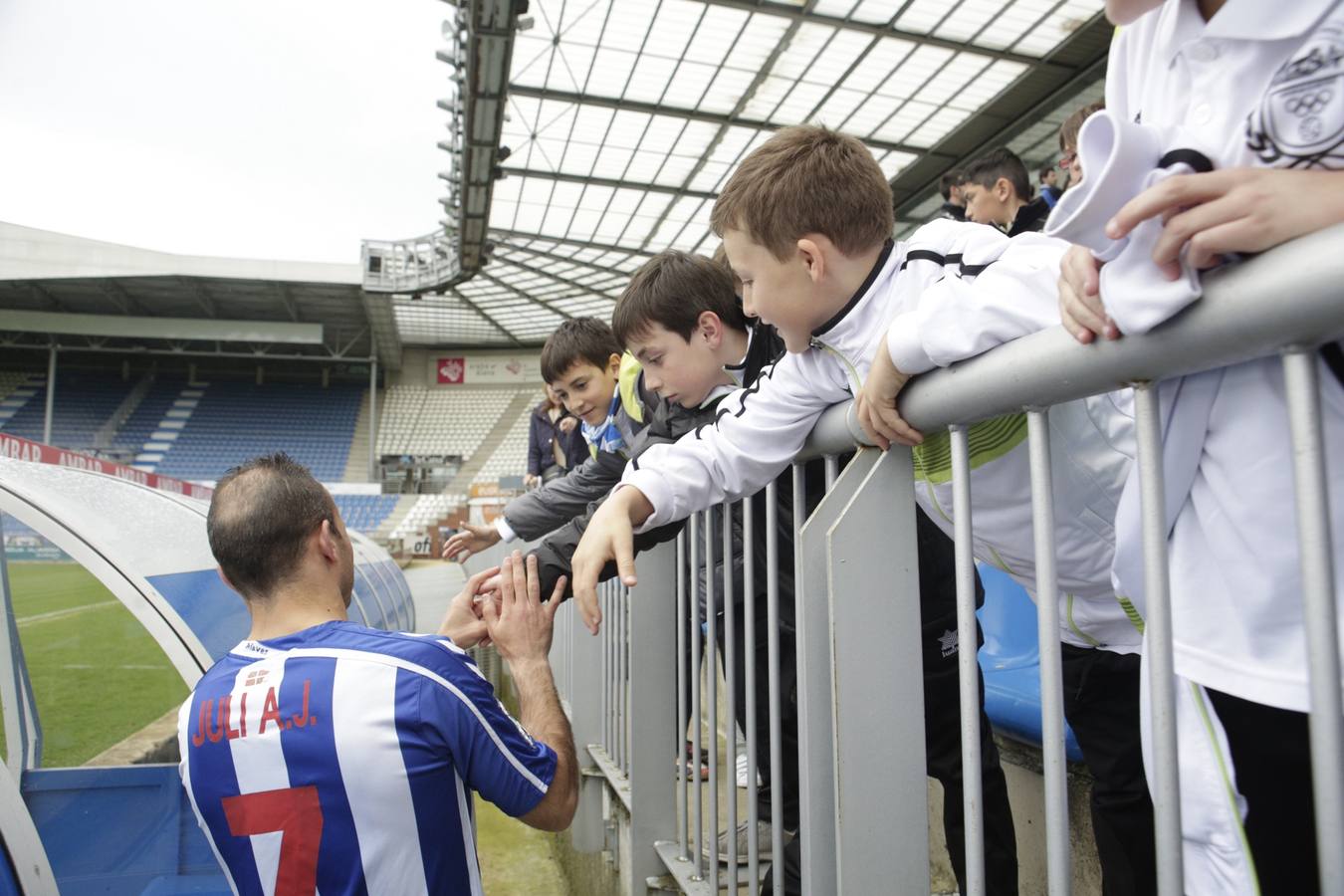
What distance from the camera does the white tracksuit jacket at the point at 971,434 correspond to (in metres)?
0.89

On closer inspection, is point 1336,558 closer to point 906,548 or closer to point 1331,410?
point 1331,410

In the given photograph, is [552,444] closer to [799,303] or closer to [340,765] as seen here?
[340,765]

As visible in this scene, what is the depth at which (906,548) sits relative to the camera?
3.61 feet

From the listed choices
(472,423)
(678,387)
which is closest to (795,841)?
(678,387)

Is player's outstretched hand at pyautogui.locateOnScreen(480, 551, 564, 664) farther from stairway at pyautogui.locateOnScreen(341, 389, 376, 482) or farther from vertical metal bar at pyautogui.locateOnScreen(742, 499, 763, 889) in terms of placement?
stairway at pyautogui.locateOnScreen(341, 389, 376, 482)

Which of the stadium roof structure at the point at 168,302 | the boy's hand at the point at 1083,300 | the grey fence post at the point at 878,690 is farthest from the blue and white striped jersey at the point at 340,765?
the stadium roof structure at the point at 168,302

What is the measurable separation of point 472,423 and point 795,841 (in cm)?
3167

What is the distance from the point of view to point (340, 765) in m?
1.44

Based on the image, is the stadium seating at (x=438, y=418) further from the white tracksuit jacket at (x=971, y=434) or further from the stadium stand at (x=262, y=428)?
the white tracksuit jacket at (x=971, y=434)

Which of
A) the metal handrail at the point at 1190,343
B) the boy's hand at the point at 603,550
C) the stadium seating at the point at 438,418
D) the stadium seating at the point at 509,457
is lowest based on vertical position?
the boy's hand at the point at 603,550

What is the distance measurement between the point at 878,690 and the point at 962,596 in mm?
200

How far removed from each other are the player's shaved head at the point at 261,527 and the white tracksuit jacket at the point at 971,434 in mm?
689

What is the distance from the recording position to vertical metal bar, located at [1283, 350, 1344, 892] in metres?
0.57

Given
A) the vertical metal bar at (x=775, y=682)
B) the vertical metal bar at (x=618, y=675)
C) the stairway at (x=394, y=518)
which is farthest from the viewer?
the stairway at (x=394, y=518)
